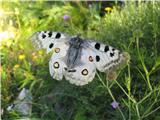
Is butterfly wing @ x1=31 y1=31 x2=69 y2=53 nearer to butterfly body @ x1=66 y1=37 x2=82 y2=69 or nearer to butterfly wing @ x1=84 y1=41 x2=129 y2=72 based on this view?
butterfly body @ x1=66 y1=37 x2=82 y2=69

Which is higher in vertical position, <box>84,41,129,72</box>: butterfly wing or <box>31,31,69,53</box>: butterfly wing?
<box>31,31,69,53</box>: butterfly wing

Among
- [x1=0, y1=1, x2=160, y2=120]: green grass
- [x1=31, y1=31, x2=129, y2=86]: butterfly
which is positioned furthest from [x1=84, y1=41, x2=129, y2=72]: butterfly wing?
[x1=0, y1=1, x2=160, y2=120]: green grass

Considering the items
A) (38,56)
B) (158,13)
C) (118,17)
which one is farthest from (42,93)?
(158,13)

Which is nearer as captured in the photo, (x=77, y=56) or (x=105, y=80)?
(x=77, y=56)

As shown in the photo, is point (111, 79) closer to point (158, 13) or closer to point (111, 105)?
point (111, 105)

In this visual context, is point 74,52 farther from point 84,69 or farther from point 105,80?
point 105,80

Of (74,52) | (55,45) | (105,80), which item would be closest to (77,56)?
(74,52)
